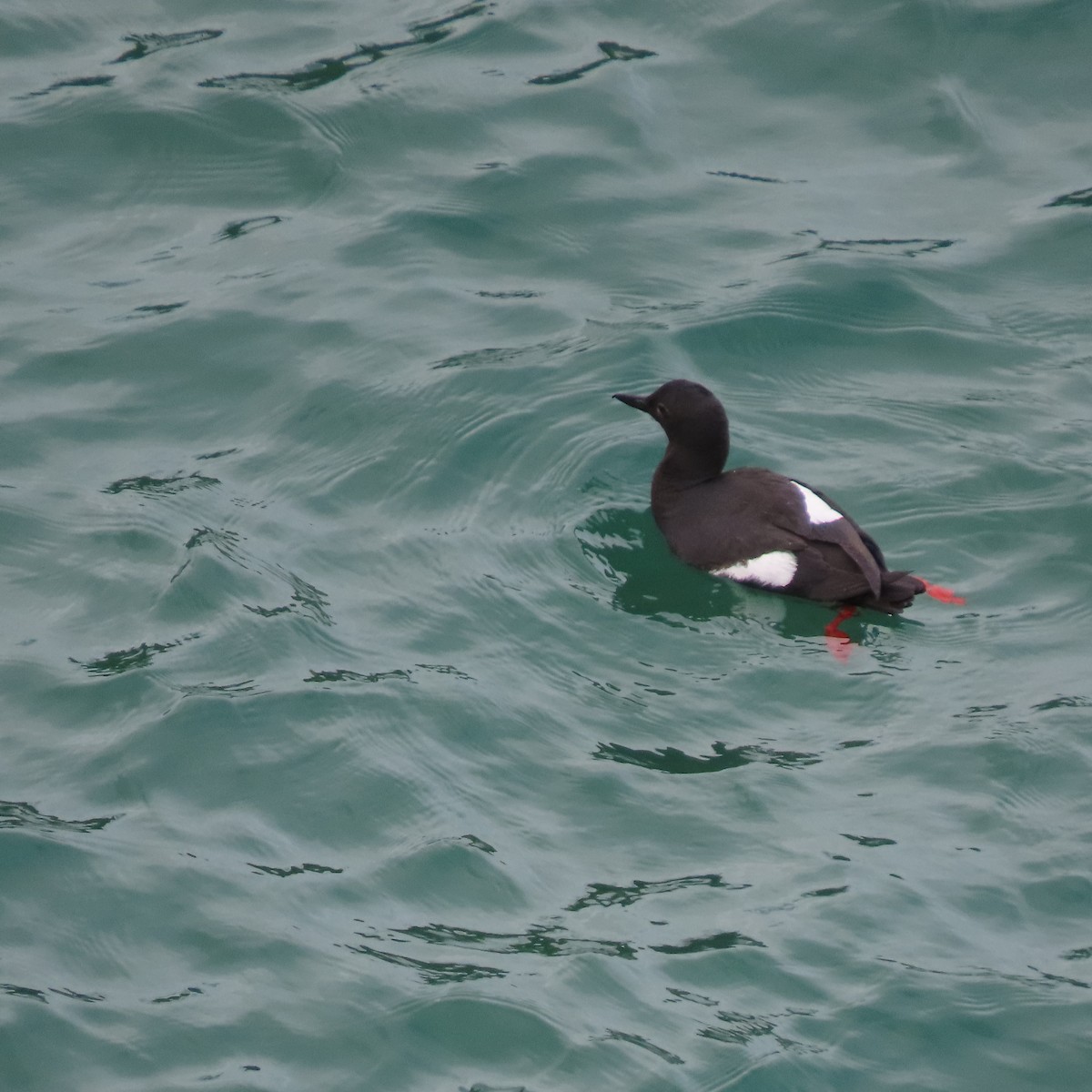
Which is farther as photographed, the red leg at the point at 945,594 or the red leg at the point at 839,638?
the red leg at the point at 945,594

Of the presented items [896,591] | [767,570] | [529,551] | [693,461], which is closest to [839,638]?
[896,591]

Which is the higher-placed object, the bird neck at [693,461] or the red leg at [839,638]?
the bird neck at [693,461]

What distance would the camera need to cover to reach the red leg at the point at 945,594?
677 centimetres

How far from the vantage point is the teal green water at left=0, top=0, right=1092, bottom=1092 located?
16.2 ft

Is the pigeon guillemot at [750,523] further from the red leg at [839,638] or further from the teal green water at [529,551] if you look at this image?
the teal green water at [529,551]

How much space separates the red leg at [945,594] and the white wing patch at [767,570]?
0.50 meters

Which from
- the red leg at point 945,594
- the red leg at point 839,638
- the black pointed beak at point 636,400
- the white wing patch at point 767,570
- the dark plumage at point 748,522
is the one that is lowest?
the red leg at point 839,638

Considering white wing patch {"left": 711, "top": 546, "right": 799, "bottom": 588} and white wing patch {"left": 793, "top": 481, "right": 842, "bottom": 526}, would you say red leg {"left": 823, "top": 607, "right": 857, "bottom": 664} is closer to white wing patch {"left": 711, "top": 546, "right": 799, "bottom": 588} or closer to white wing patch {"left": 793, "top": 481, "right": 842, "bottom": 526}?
white wing patch {"left": 711, "top": 546, "right": 799, "bottom": 588}

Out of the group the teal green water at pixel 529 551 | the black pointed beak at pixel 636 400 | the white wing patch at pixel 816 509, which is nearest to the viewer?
the teal green water at pixel 529 551

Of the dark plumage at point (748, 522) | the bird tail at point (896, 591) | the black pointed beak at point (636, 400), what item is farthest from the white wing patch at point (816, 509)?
the black pointed beak at point (636, 400)

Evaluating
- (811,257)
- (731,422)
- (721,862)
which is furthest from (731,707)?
(811,257)

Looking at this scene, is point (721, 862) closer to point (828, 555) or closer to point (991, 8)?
point (828, 555)

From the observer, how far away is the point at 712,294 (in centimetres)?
853

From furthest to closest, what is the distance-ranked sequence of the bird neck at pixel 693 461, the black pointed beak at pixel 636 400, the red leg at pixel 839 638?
the black pointed beak at pixel 636 400 < the bird neck at pixel 693 461 < the red leg at pixel 839 638
